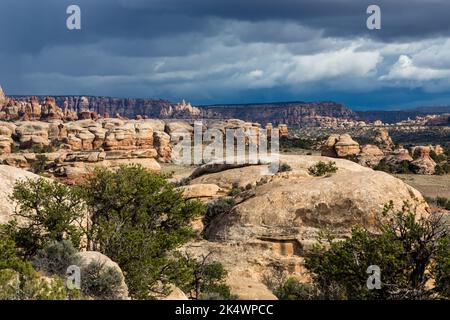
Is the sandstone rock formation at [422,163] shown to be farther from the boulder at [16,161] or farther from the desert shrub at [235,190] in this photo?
the boulder at [16,161]

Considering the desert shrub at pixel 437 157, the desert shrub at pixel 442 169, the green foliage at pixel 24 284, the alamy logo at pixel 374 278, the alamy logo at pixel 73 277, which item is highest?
the green foliage at pixel 24 284

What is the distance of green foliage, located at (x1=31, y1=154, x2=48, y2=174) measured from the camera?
58862mm

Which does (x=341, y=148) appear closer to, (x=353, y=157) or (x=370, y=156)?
(x=353, y=157)

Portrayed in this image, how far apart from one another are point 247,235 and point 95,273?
12565mm

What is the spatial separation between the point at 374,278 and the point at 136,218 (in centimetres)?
1131

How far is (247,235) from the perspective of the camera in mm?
26797

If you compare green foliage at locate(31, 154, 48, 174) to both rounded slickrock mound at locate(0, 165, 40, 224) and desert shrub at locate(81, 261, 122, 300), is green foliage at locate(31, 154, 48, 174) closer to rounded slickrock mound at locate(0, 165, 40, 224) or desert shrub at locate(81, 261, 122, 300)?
rounded slickrock mound at locate(0, 165, 40, 224)

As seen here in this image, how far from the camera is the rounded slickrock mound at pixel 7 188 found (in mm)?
22188

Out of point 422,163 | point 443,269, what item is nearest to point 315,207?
point 443,269

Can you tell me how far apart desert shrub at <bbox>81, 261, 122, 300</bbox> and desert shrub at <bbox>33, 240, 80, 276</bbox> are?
687 mm

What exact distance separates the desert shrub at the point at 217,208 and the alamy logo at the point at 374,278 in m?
14.2

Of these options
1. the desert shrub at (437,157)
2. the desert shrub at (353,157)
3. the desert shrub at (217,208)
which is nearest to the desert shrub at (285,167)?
the desert shrub at (217,208)

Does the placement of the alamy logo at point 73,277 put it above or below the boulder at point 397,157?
above

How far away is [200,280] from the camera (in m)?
21.0
